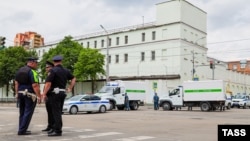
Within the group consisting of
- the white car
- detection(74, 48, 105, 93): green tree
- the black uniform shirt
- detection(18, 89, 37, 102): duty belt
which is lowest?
the white car

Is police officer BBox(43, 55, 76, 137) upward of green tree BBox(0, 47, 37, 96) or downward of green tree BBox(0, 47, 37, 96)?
downward

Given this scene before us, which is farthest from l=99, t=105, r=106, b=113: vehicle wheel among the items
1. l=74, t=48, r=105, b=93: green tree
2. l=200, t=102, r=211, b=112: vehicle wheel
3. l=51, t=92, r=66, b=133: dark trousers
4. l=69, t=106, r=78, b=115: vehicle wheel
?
l=74, t=48, r=105, b=93: green tree

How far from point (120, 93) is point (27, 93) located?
2512 centimetres

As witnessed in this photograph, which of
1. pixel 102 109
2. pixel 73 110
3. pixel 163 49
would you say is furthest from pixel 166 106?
pixel 163 49

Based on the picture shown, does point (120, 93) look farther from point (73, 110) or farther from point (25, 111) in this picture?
point (25, 111)

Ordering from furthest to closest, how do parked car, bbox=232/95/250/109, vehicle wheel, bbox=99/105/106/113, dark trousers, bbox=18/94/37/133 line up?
parked car, bbox=232/95/250/109 → vehicle wheel, bbox=99/105/106/113 → dark trousers, bbox=18/94/37/133

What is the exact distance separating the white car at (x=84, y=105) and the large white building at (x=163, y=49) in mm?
30186

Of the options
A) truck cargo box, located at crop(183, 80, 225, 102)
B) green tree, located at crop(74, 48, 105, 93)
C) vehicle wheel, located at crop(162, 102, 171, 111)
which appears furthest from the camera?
green tree, located at crop(74, 48, 105, 93)

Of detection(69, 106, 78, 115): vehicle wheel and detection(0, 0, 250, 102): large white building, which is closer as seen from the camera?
detection(69, 106, 78, 115): vehicle wheel

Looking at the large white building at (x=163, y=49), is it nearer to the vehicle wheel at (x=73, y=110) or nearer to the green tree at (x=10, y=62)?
the green tree at (x=10, y=62)

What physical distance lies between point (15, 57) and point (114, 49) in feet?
60.1

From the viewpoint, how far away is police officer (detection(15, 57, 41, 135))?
998 centimetres

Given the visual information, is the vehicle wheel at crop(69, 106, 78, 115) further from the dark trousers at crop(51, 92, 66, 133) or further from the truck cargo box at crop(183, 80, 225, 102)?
the dark trousers at crop(51, 92, 66, 133)

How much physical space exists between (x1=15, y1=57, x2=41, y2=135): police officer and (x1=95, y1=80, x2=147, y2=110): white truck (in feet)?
76.6
